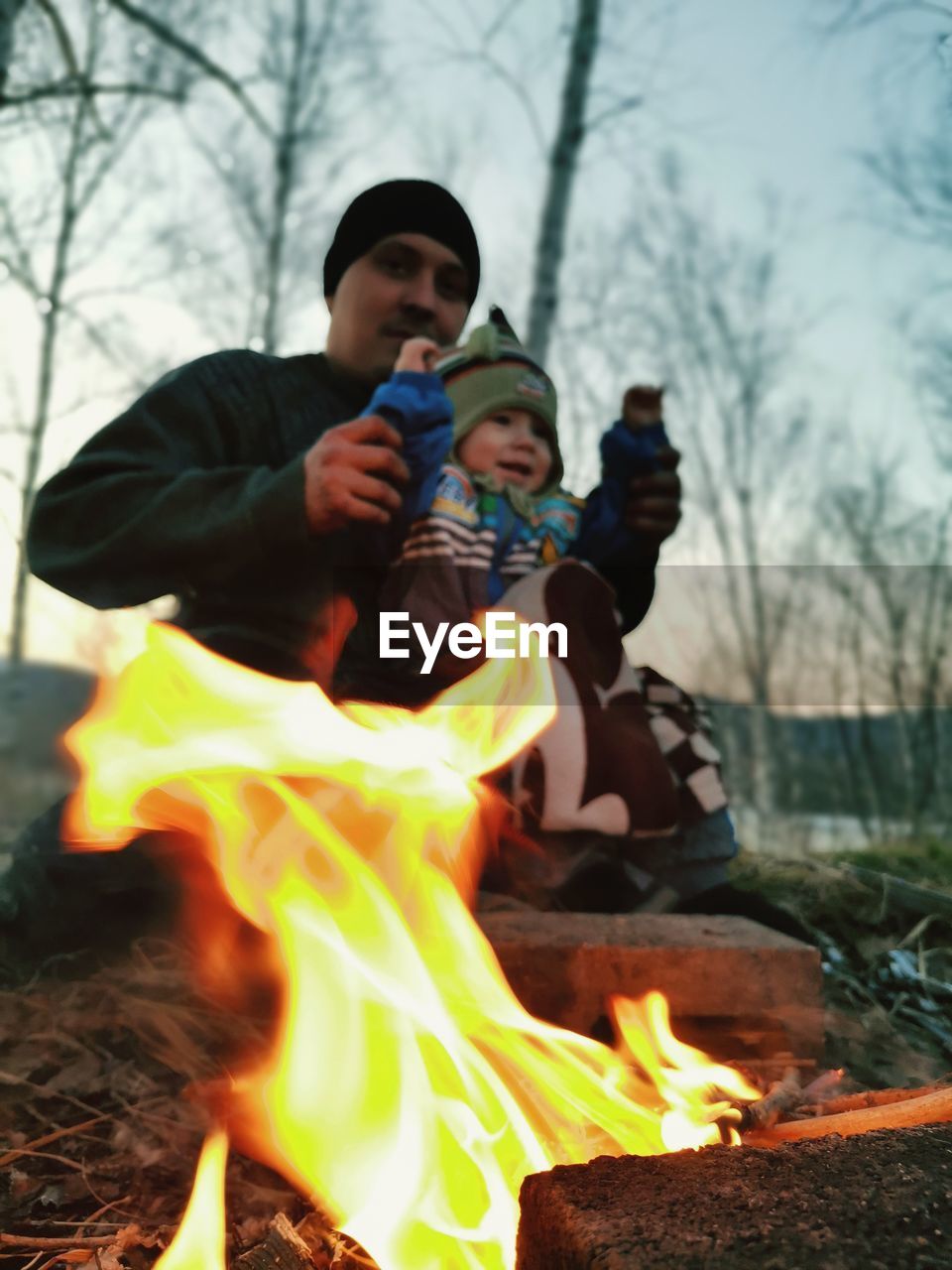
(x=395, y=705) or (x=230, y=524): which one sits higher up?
(x=230, y=524)

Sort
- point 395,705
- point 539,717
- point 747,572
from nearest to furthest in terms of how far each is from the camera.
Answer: point 539,717
point 395,705
point 747,572

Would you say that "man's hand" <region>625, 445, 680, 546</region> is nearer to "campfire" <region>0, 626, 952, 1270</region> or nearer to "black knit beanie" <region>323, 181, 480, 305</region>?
"campfire" <region>0, 626, 952, 1270</region>

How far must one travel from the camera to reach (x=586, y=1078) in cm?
135

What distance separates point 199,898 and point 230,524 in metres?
0.89

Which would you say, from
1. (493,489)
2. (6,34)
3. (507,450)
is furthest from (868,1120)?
(6,34)

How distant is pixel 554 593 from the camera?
2180mm

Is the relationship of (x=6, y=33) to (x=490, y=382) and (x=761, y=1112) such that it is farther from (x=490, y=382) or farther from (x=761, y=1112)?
(x=761, y=1112)

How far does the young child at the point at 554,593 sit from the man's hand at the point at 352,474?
0.13 metres

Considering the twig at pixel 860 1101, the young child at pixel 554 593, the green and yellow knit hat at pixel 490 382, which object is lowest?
the twig at pixel 860 1101

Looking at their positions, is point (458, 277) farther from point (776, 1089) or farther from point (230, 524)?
point (776, 1089)

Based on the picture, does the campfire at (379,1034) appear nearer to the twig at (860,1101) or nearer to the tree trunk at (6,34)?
the twig at (860,1101)

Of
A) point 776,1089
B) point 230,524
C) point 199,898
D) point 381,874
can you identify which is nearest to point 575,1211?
point 776,1089

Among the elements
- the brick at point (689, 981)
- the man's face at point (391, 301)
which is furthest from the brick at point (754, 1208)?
the man's face at point (391, 301)

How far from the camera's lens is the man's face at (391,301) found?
2.71 m
